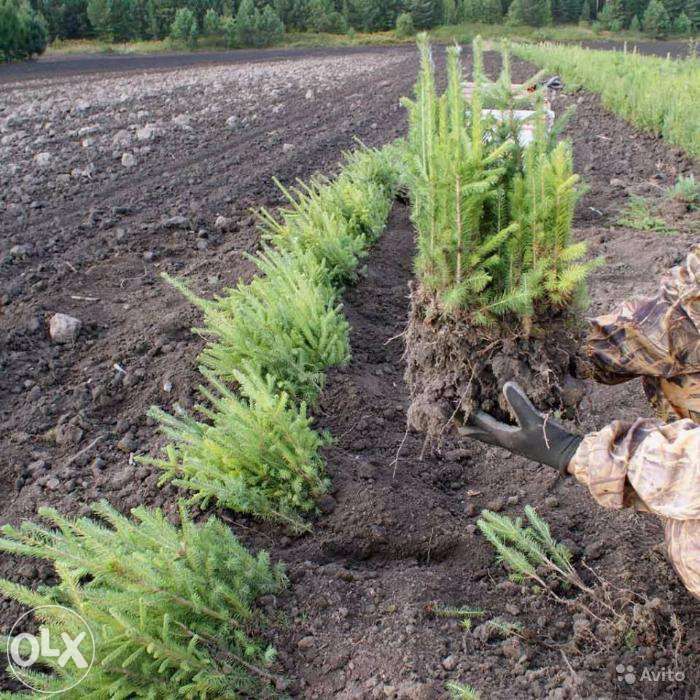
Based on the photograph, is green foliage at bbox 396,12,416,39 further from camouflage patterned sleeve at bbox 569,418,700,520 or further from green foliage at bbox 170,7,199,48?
camouflage patterned sleeve at bbox 569,418,700,520

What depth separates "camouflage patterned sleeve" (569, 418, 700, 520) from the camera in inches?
80.4

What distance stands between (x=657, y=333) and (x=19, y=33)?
24338 mm

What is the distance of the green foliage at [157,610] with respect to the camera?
6.23ft

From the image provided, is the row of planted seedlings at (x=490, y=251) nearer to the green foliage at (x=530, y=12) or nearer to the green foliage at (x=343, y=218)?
the green foliage at (x=343, y=218)

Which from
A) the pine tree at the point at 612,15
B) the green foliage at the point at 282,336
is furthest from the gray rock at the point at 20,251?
the pine tree at the point at 612,15

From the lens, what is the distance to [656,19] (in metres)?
36.4

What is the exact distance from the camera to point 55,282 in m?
5.16

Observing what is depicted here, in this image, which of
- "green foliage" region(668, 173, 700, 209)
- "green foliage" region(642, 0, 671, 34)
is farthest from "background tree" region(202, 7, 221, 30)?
"green foliage" region(668, 173, 700, 209)

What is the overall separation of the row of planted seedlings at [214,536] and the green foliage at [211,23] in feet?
89.7

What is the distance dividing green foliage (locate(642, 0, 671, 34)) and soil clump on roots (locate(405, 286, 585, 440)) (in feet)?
136

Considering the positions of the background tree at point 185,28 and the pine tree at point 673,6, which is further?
the pine tree at point 673,6

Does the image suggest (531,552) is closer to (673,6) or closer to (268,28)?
(268,28)

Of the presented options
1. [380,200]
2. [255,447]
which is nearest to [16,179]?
[380,200]

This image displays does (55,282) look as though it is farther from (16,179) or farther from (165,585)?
(165,585)
